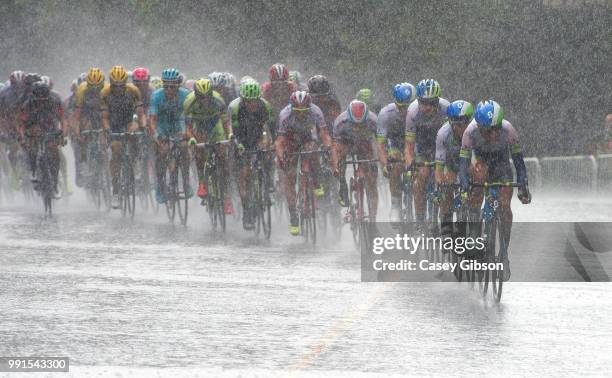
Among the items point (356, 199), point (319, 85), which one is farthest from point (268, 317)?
point (319, 85)

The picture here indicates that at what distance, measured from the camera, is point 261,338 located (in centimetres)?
1083

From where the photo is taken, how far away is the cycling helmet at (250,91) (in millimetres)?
18344

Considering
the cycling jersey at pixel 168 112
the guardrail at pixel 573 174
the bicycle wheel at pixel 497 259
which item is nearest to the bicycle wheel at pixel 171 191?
the cycling jersey at pixel 168 112

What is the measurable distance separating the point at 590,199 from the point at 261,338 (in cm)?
1866

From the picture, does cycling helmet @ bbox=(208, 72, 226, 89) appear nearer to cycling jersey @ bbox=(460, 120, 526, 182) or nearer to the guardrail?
cycling jersey @ bbox=(460, 120, 526, 182)

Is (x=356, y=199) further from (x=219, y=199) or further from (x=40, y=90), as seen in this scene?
(x=40, y=90)

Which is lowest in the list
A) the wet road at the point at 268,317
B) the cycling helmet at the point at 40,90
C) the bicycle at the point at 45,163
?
the wet road at the point at 268,317

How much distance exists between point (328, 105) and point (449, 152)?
5255 millimetres

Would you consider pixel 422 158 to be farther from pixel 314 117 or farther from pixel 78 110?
pixel 78 110

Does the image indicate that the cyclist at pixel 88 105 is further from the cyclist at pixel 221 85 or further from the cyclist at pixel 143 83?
the cyclist at pixel 221 85

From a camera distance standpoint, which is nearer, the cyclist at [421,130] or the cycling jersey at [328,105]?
the cyclist at [421,130]

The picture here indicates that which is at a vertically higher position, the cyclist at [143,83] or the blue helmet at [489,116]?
the cyclist at [143,83]

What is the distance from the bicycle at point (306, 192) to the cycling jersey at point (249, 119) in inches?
26.8

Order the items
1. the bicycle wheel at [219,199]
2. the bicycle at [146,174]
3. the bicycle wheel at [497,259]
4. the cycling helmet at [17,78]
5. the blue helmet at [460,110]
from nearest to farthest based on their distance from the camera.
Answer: the bicycle wheel at [497,259] → the blue helmet at [460,110] → the bicycle wheel at [219,199] → the bicycle at [146,174] → the cycling helmet at [17,78]
